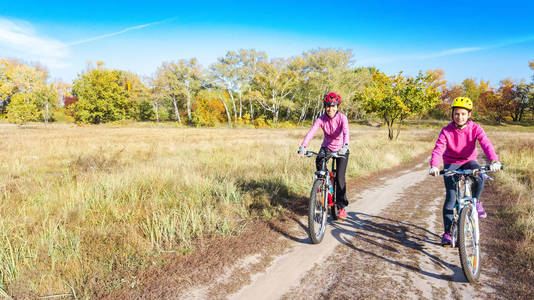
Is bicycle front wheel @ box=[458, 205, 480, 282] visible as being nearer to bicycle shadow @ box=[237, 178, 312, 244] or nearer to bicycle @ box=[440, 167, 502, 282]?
bicycle @ box=[440, 167, 502, 282]

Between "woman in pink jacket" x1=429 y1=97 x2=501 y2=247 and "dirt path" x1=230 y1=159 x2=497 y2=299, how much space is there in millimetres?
631

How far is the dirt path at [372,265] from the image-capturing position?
2959mm

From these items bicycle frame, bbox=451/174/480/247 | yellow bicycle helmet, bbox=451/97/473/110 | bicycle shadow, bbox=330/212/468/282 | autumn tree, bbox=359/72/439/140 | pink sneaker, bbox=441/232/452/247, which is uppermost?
autumn tree, bbox=359/72/439/140

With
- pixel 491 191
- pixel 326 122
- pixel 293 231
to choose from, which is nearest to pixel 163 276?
pixel 293 231

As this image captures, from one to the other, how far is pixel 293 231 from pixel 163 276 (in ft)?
7.56

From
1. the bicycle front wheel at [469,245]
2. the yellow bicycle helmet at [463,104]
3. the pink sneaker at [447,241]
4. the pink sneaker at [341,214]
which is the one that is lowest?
the pink sneaker at [341,214]

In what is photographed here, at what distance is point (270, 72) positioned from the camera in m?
49.8

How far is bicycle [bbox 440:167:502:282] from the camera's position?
306 cm

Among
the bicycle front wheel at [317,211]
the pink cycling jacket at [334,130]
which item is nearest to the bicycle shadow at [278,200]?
the bicycle front wheel at [317,211]

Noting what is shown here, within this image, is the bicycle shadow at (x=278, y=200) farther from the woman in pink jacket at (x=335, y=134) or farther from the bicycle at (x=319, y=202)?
the woman in pink jacket at (x=335, y=134)

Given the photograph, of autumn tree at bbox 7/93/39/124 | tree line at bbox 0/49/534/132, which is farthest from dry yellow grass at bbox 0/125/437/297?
tree line at bbox 0/49/534/132

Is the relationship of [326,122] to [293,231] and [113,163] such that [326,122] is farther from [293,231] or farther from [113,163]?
[113,163]

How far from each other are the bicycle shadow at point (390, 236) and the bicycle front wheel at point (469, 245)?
0.62ft

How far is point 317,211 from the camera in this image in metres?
4.34
